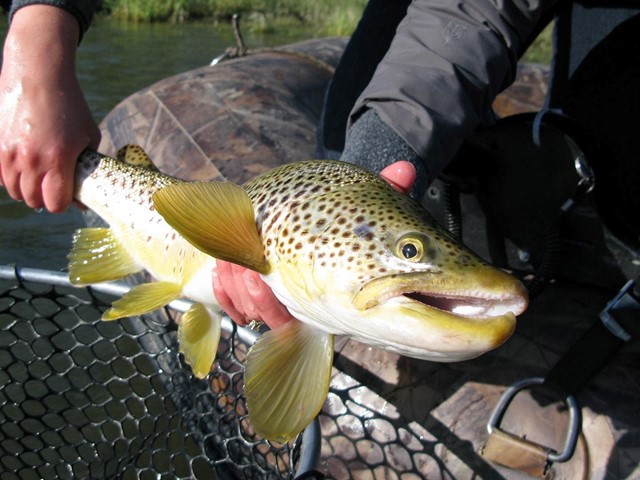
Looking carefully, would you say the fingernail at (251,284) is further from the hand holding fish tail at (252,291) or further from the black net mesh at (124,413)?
the black net mesh at (124,413)

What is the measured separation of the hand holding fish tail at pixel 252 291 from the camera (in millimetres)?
1716

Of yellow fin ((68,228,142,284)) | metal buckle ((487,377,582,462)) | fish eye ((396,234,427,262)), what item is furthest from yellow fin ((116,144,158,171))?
metal buckle ((487,377,582,462))

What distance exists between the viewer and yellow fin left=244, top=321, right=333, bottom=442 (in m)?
1.51

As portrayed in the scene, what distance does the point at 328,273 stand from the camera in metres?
1.43

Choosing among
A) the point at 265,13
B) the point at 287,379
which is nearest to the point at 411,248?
the point at 287,379

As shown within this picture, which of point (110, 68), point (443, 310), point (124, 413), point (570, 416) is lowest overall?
point (110, 68)

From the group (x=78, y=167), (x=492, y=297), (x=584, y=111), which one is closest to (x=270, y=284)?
(x=492, y=297)

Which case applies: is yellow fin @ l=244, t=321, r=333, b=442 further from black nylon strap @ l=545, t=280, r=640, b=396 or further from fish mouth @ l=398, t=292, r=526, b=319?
black nylon strap @ l=545, t=280, r=640, b=396

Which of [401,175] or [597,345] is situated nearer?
[401,175]

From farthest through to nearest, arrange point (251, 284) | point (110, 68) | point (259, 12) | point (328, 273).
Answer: point (259, 12) → point (110, 68) → point (251, 284) → point (328, 273)

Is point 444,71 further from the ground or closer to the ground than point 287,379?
further from the ground

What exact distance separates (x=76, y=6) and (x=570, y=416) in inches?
81.8

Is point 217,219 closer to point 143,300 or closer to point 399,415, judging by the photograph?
point 143,300

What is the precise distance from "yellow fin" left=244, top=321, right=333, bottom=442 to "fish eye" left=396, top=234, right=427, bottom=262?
0.29 meters
